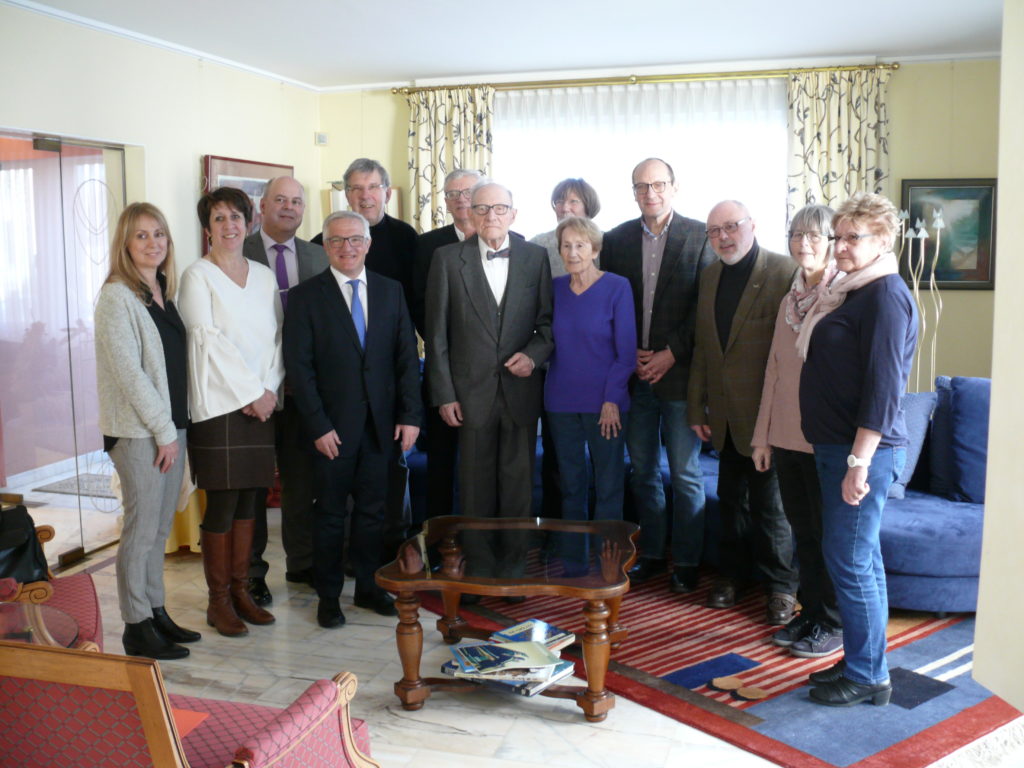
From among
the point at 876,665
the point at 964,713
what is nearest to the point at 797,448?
the point at 876,665

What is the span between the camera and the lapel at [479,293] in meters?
3.52

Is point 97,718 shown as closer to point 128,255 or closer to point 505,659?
point 505,659

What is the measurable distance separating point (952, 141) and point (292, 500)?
5080 mm

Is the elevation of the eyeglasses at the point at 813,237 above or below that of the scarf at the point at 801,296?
above

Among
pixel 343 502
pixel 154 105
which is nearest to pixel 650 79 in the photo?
pixel 154 105

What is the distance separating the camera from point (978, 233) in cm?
639

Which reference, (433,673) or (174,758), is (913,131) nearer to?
(433,673)

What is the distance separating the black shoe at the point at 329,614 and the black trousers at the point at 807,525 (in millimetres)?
1692

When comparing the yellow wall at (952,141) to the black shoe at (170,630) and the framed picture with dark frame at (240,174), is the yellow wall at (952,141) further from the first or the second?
the black shoe at (170,630)

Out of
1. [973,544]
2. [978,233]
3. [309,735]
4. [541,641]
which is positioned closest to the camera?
[309,735]

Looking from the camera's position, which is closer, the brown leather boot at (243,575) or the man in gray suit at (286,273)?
the brown leather boot at (243,575)

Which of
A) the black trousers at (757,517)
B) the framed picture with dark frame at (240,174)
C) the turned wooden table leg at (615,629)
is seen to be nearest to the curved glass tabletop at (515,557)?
the turned wooden table leg at (615,629)

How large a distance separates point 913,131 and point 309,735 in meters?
6.11

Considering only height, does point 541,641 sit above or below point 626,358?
below
